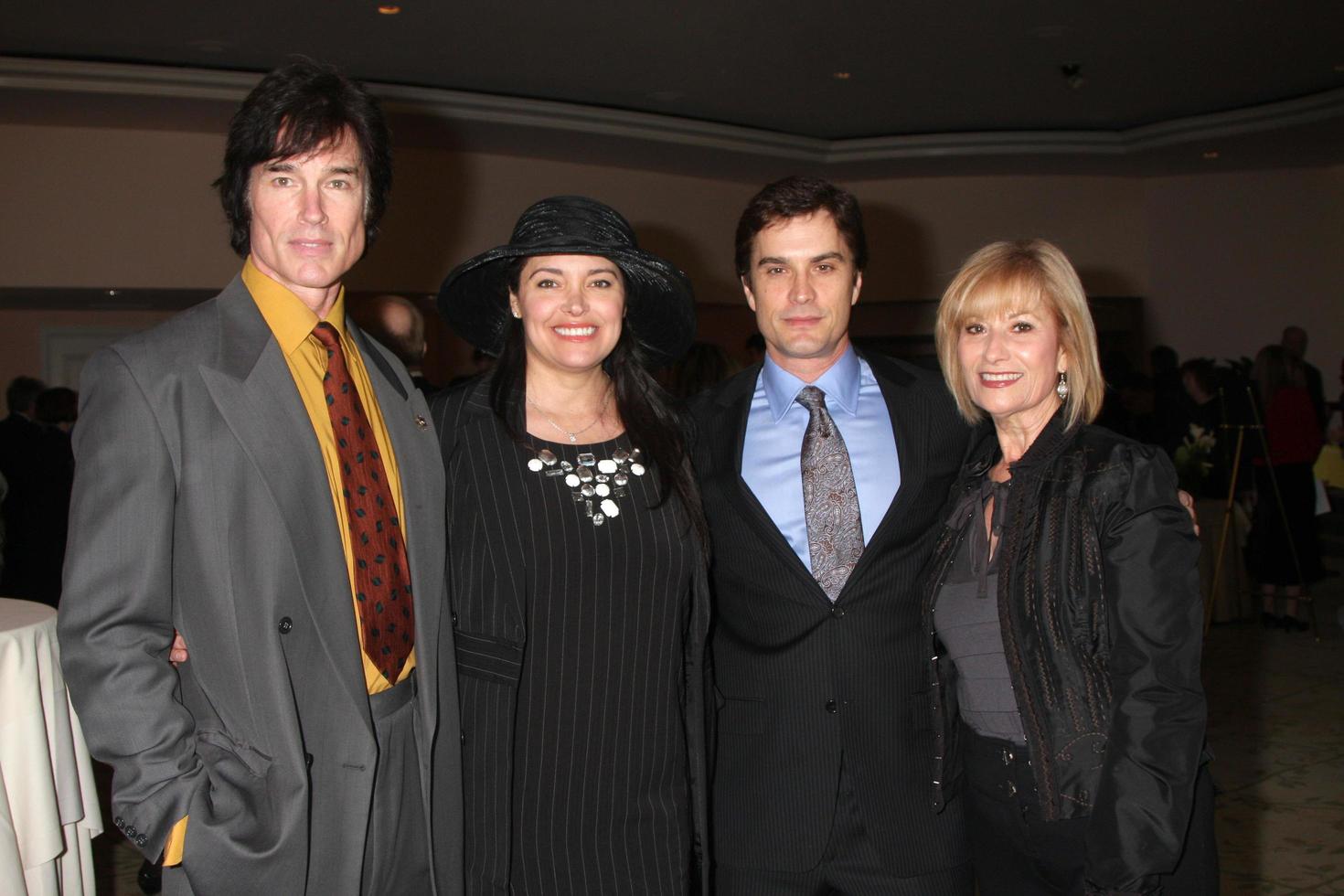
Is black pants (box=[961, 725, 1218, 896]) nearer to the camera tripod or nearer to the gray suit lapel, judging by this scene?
the gray suit lapel

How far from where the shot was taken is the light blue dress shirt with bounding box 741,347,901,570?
2369 millimetres

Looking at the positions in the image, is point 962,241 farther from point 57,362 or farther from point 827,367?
point 827,367

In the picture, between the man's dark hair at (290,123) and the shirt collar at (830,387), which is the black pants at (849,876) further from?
the man's dark hair at (290,123)

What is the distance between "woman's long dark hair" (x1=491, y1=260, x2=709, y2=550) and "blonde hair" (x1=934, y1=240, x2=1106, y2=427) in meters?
0.65

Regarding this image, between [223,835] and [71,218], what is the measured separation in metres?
7.49

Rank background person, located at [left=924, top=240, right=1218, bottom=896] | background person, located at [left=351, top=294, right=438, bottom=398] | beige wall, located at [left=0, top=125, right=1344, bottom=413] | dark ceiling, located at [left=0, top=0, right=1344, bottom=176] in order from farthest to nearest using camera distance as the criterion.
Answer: beige wall, located at [left=0, top=125, right=1344, bottom=413] → dark ceiling, located at [left=0, top=0, right=1344, bottom=176] → background person, located at [left=351, top=294, right=438, bottom=398] → background person, located at [left=924, top=240, right=1218, bottom=896]

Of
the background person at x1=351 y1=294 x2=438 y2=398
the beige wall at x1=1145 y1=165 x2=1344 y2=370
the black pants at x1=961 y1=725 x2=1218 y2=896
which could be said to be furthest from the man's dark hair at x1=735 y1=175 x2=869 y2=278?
the beige wall at x1=1145 y1=165 x2=1344 y2=370

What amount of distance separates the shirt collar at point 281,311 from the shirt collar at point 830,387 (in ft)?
3.34

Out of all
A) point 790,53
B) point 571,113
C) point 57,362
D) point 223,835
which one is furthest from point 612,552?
point 57,362


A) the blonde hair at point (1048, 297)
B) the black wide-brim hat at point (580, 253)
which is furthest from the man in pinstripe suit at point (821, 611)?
the blonde hair at point (1048, 297)

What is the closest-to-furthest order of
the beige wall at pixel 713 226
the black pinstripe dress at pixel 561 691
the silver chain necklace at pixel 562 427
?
the black pinstripe dress at pixel 561 691 → the silver chain necklace at pixel 562 427 → the beige wall at pixel 713 226

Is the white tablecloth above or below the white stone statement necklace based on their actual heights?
below

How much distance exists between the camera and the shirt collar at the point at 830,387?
2.48 m

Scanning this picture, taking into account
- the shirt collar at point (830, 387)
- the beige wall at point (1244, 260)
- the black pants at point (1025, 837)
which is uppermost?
the beige wall at point (1244, 260)
